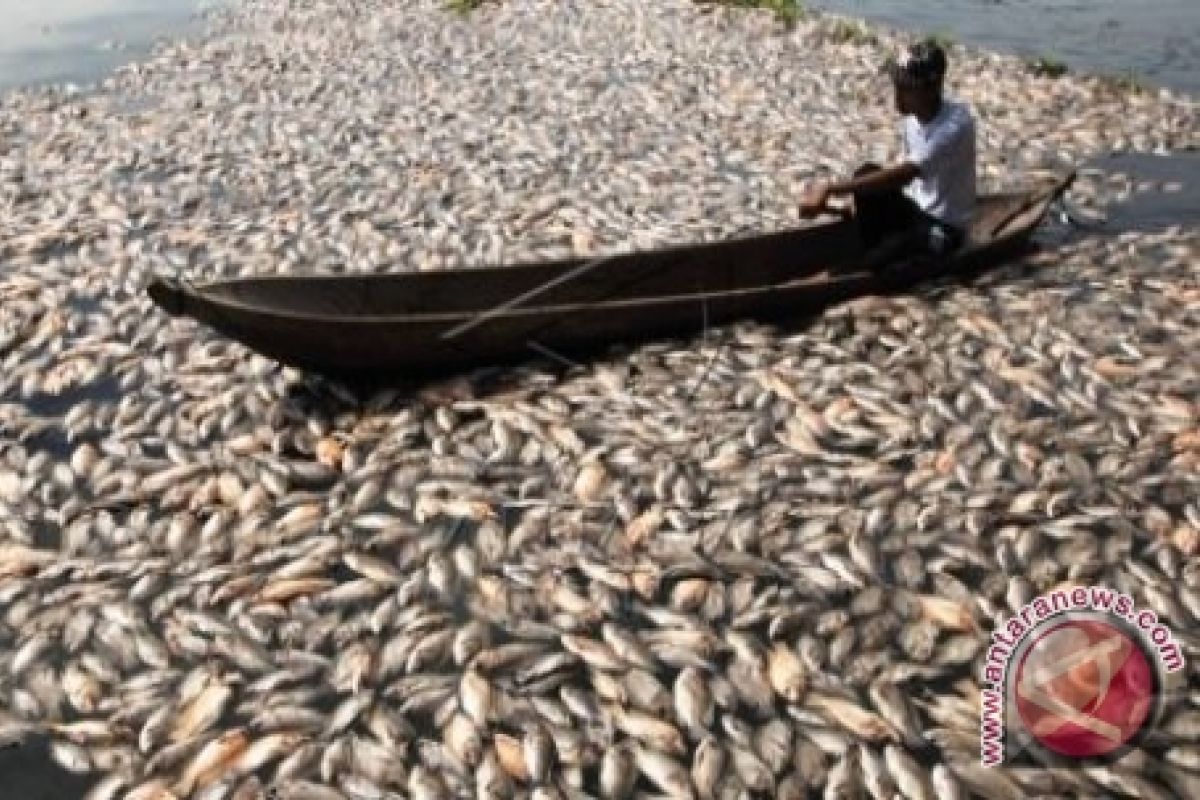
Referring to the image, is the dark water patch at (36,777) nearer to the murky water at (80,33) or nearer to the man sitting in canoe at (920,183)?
the man sitting in canoe at (920,183)

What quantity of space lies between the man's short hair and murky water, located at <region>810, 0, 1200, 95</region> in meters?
11.8

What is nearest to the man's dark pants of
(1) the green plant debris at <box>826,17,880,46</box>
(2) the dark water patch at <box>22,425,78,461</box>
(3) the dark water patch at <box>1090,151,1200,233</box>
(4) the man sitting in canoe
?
(4) the man sitting in canoe

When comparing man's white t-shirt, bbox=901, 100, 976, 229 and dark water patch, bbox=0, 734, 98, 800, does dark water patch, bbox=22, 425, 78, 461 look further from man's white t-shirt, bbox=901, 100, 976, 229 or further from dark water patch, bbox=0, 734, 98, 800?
man's white t-shirt, bbox=901, 100, 976, 229

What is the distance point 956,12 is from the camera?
2647 centimetres

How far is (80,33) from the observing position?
29.2 meters

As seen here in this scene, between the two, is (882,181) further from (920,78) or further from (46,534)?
(46,534)

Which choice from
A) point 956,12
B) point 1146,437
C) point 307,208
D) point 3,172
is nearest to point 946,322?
point 1146,437

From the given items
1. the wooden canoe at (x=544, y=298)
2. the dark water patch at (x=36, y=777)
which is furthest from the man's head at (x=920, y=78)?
the dark water patch at (x=36, y=777)

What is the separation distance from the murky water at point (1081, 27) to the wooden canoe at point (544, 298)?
11.5 m

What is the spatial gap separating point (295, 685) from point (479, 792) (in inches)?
51.5

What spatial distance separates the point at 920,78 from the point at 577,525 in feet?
15.8

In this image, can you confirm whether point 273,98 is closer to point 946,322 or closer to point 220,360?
point 220,360

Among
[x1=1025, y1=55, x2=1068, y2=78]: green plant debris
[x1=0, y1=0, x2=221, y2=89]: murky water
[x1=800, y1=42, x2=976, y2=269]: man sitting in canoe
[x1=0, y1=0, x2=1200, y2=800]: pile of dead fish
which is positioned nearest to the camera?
[x1=0, y1=0, x2=1200, y2=800]: pile of dead fish

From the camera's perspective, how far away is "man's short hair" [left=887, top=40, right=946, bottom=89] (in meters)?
8.96
